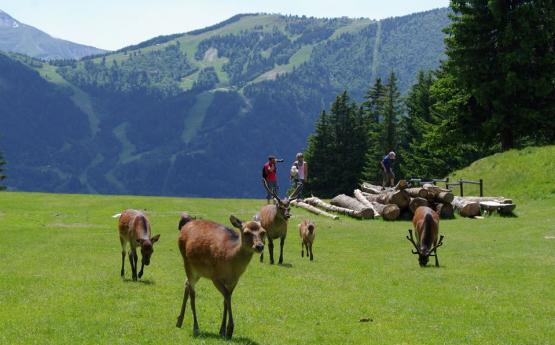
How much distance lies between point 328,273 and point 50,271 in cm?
880

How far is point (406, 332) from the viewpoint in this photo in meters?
12.7

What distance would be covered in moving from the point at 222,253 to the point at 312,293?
5243 mm

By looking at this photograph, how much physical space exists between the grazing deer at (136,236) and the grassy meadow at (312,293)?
2.07 ft

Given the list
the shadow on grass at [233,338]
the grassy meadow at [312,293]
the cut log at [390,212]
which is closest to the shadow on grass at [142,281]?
the grassy meadow at [312,293]

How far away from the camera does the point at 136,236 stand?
17.9m

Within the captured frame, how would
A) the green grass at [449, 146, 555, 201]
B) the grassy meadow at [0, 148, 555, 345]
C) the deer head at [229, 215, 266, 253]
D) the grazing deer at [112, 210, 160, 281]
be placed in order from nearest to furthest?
the deer head at [229, 215, 266, 253] → the grassy meadow at [0, 148, 555, 345] → the grazing deer at [112, 210, 160, 281] → the green grass at [449, 146, 555, 201]

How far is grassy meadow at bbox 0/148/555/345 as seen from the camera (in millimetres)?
12445

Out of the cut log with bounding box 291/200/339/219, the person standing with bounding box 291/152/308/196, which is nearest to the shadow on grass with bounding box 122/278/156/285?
the person standing with bounding box 291/152/308/196

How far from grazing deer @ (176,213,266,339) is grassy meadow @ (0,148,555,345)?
2.76 ft

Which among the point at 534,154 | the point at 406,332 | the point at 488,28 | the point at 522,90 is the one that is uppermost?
the point at 488,28

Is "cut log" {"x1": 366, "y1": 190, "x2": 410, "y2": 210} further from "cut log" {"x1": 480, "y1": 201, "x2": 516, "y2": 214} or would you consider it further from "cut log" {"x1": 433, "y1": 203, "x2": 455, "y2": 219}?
"cut log" {"x1": 480, "y1": 201, "x2": 516, "y2": 214}

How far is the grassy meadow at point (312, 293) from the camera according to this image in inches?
490

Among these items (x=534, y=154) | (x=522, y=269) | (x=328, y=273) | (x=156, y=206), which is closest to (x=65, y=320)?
(x=328, y=273)

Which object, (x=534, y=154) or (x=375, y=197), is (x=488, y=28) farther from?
(x=375, y=197)
